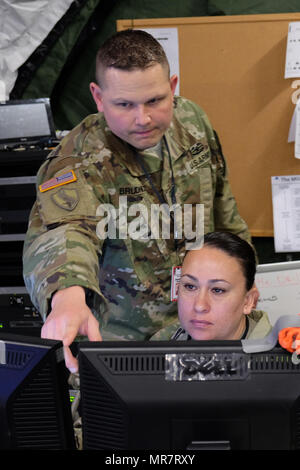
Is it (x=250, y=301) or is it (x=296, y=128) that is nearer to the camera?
(x=250, y=301)

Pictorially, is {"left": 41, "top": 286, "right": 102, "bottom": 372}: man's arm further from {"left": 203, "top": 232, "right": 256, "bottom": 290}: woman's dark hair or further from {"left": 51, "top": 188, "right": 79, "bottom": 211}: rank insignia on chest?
{"left": 203, "top": 232, "right": 256, "bottom": 290}: woman's dark hair

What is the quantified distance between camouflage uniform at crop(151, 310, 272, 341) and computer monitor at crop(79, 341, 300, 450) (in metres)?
0.65

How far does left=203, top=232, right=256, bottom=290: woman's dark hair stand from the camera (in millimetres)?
1492

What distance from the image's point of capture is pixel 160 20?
2.50 m

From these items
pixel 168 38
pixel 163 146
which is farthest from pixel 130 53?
pixel 168 38

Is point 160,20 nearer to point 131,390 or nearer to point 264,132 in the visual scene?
point 264,132

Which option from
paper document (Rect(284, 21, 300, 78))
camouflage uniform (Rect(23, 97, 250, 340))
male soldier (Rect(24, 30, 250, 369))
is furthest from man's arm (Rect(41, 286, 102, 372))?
paper document (Rect(284, 21, 300, 78))

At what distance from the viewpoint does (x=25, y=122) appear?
227cm

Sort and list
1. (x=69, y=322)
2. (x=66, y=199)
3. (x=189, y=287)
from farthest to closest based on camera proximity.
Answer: (x=189, y=287) → (x=66, y=199) → (x=69, y=322)

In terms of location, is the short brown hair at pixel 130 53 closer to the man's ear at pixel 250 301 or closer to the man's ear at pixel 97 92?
the man's ear at pixel 97 92

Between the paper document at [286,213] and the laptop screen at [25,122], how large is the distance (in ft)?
3.36

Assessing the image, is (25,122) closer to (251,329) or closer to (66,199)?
(66,199)

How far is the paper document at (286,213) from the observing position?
8.43ft

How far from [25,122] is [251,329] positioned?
1291 mm
